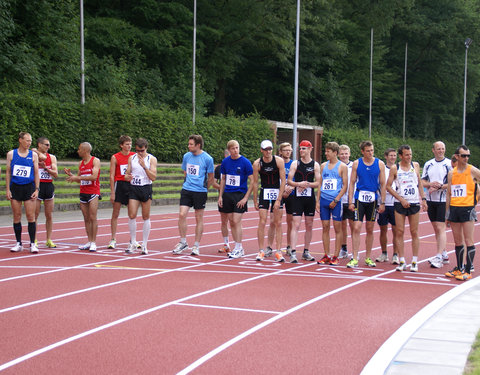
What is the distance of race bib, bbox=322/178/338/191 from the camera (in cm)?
1123

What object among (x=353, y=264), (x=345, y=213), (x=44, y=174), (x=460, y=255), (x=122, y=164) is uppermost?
(x=122, y=164)

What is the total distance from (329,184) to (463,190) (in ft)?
7.26

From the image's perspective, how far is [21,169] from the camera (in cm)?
1149

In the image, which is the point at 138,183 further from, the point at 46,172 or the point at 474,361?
the point at 474,361

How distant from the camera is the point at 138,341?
6152 mm

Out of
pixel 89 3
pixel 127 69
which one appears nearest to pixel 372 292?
pixel 127 69

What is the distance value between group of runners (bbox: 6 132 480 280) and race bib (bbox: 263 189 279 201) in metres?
0.02

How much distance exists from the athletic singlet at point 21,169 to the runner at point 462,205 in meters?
6.56


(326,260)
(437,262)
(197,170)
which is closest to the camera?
(437,262)

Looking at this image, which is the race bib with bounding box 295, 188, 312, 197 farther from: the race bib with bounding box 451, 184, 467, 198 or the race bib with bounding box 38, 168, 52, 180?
the race bib with bounding box 38, 168, 52, 180

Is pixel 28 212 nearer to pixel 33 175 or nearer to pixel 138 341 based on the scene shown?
pixel 33 175

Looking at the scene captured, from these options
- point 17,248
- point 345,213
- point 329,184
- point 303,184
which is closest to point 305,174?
point 303,184

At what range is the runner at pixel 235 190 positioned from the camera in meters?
11.8

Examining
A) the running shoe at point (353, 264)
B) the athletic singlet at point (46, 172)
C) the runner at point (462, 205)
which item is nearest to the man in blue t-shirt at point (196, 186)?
the athletic singlet at point (46, 172)
